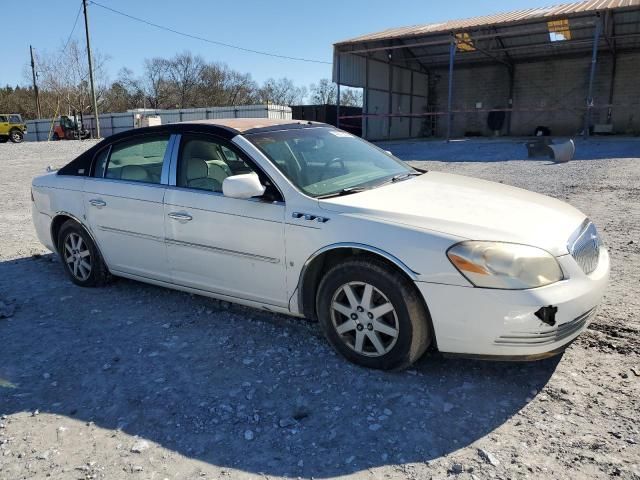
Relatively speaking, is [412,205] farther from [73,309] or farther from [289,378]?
[73,309]

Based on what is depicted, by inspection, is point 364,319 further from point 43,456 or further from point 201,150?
point 201,150

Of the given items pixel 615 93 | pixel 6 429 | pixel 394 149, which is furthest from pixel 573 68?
pixel 6 429

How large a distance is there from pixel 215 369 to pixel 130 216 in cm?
169

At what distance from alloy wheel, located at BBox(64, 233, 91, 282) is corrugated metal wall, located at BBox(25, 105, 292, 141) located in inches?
1240

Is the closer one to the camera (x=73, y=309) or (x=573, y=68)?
(x=73, y=309)

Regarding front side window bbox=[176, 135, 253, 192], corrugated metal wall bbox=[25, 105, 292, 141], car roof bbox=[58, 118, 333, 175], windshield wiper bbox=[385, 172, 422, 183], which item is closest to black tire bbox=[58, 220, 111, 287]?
car roof bbox=[58, 118, 333, 175]

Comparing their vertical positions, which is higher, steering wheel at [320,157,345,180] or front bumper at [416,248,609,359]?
steering wheel at [320,157,345,180]

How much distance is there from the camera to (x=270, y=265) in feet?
11.4

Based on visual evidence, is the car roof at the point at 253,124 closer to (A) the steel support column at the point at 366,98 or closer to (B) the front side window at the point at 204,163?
(B) the front side window at the point at 204,163

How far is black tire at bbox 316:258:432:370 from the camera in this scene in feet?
9.70

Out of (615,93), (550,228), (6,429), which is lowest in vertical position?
(6,429)

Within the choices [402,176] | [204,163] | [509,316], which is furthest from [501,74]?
[509,316]

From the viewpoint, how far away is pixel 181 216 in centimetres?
391

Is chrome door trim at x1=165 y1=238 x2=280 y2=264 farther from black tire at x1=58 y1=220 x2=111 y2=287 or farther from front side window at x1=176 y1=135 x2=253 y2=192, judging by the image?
black tire at x1=58 y1=220 x2=111 y2=287
